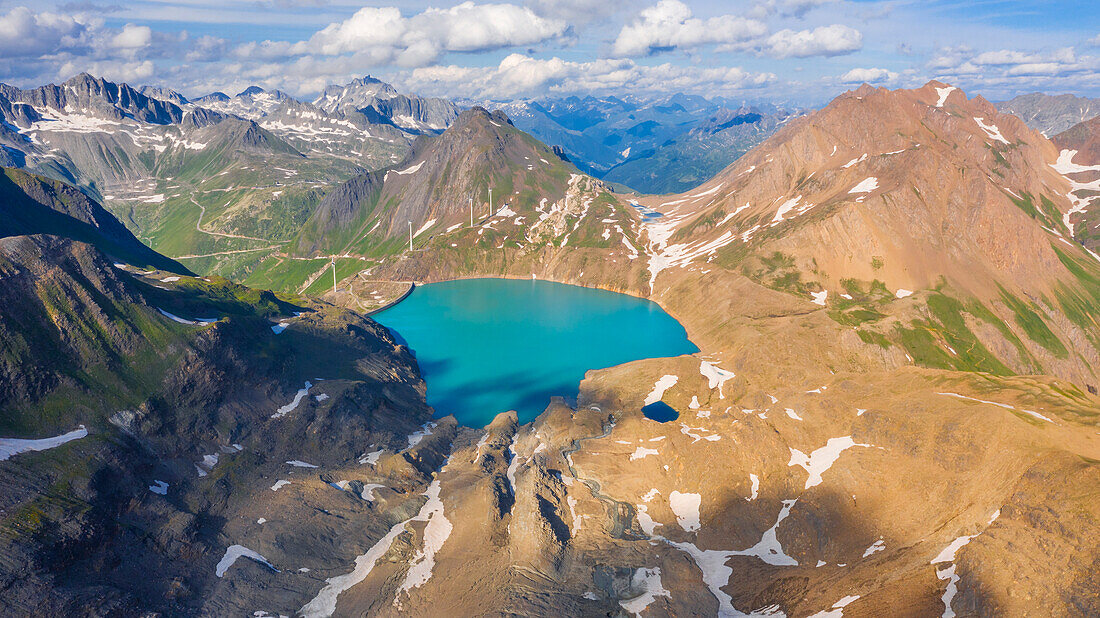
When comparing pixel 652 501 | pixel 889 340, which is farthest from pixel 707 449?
pixel 889 340

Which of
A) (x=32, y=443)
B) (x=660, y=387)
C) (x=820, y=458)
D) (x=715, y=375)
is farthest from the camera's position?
(x=715, y=375)

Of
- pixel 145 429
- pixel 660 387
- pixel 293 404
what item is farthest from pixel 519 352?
pixel 145 429

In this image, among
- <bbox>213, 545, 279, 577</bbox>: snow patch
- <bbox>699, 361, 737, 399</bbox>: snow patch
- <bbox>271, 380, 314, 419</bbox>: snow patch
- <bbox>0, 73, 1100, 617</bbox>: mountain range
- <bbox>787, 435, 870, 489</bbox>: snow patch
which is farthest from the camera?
<bbox>699, 361, 737, 399</bbox>: snow patch

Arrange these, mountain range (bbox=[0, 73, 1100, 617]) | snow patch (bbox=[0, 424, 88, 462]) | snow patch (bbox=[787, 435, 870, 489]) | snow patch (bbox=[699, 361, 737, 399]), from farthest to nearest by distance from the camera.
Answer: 1. snow patch (bbox=[699, 361, 737, 399])
2. snow patch (bbox=[787, 435, 870, 489])
3. snow patch (bbox=[0, 424, 88, 462])
4. mountain range (bbox=[0, 73, 1100, 617])

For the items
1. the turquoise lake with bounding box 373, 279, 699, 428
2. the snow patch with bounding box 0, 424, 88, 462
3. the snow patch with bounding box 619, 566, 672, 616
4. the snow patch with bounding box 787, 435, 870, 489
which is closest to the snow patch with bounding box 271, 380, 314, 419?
the snow patch with bounding box 0, 424, 88, 462

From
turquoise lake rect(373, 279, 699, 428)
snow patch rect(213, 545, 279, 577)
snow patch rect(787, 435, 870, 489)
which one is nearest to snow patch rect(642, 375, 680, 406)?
turquoise lake rect(373, 279, 699, 428)

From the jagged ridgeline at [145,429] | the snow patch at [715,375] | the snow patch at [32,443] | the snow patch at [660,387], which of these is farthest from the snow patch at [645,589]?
the snow patch at [32,443]

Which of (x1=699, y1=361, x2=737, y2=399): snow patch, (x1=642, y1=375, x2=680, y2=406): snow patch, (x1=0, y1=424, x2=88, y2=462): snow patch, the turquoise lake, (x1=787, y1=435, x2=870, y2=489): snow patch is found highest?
(x1=0, y1=424, x2=88, y2=462): snow patch

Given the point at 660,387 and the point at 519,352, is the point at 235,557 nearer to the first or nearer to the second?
the point at 660,387

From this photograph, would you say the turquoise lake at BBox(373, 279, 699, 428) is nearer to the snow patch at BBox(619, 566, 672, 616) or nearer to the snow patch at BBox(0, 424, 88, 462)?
the snow patch at BBox(619, 566, 672, 616)

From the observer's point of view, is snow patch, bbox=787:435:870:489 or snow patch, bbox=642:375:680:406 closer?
snow patch, bbox=787:435:870:489

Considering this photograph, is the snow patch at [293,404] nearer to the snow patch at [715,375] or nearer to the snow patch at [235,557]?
the snow patch at [235,557]

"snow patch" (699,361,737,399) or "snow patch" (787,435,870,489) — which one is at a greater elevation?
"snow patch" (787,435,870,489)

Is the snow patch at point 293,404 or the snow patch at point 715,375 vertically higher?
the snow patch at point 293,404
